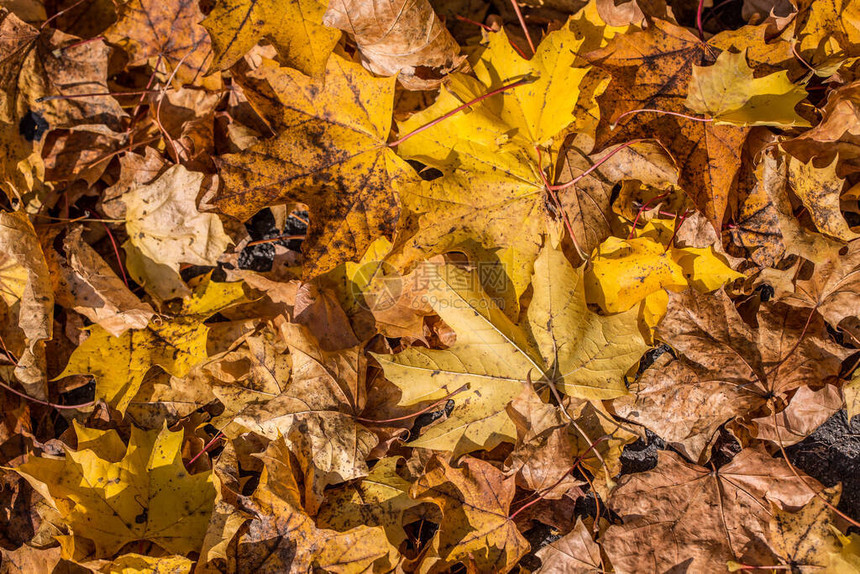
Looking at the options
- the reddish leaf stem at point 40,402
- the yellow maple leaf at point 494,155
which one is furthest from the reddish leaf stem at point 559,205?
the reddish leaf stem at point 40,402

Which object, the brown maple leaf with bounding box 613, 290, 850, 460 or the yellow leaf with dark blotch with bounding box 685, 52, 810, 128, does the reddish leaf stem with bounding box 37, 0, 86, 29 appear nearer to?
the yellow leaf with dark blotch with bounding box 685, 52, 810, 128

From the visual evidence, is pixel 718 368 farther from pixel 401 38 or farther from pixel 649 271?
pixel 401 38

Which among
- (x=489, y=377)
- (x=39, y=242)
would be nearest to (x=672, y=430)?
(x=489, y=377)

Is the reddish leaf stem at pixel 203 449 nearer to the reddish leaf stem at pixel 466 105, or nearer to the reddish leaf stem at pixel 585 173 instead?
the reddish leaf stem at pixel 466 105

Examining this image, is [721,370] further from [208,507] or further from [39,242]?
[39,242]

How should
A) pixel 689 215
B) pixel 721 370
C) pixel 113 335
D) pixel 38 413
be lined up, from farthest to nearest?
pixel 38 413 < pixel 113 335 < pixel 689 215 < pixel 721 370

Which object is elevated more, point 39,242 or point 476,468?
point 39,242

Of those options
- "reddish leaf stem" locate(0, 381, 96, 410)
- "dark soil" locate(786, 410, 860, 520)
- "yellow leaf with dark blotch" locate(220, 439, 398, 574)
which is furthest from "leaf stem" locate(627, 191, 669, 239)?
"reddish leaf stem" locate(0, 381, 96, 410)
